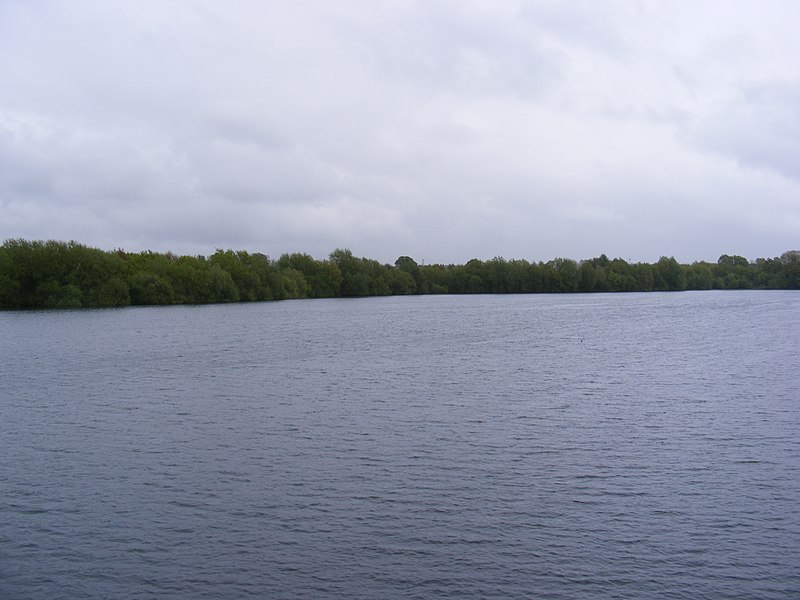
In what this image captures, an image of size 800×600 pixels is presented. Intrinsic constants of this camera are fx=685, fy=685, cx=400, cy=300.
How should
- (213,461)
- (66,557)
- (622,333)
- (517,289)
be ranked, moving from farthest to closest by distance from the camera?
1. (517,289)
2. (622,333)
3. (213,461)
4. (66,557)

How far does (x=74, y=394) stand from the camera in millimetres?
29062

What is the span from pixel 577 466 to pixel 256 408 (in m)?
13.0

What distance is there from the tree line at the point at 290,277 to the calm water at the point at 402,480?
56630 millimetres

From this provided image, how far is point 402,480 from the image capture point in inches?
667

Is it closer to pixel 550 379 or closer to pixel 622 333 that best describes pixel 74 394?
pixel 550 379

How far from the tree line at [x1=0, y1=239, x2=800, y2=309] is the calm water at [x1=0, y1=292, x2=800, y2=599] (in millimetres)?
56630

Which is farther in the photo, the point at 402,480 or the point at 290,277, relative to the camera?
the point at 290,277

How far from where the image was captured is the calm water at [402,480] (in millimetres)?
12242

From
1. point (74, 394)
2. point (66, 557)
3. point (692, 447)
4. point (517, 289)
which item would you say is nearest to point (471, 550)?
point (66, 557)

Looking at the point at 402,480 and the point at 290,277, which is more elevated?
the point at 290,277

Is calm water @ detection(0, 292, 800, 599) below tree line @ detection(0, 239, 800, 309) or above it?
below

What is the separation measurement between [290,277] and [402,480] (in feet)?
374

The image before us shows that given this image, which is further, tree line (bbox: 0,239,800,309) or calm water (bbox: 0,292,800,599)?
tree line (bbox: 0,239,800,309)

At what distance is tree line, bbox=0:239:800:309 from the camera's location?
8781 cm
